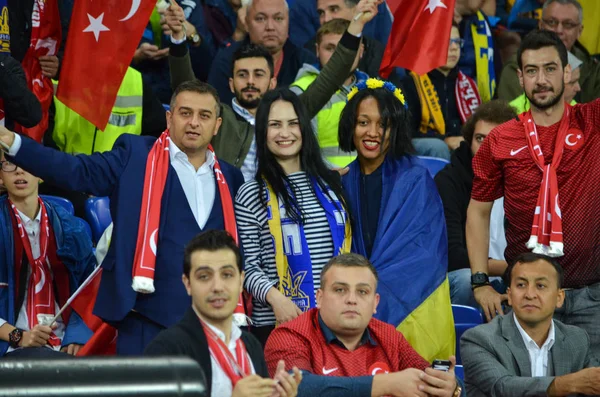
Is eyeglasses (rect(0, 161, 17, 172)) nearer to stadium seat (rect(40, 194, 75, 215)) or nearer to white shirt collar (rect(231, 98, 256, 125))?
stadium seat (rect(40, 194, 75, 215))

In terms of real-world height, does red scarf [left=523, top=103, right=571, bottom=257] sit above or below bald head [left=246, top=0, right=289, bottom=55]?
below

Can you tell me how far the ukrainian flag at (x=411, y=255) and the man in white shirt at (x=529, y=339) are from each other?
0.69ft

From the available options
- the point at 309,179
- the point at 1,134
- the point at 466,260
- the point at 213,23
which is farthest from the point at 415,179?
the point at 213,23

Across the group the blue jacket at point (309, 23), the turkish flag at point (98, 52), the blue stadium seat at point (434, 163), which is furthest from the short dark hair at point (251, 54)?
the blue jacket at point (309, 23)

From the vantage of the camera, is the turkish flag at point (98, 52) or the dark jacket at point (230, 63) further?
the dark jacket at point (230, 63)

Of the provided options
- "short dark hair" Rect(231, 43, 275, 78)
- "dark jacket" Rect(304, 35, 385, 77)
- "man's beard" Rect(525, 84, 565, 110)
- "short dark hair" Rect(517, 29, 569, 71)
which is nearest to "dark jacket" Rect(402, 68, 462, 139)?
"dark jacket" Rect(304, 35, 385, 77)

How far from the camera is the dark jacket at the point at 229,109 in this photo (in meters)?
5.28

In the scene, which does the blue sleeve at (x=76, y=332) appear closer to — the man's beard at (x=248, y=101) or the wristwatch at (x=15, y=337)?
the wristwatch at (x=15, y=337)

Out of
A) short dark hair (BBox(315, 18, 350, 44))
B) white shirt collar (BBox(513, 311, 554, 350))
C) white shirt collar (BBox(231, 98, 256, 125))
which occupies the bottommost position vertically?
white shirt collar (BBox(513, 311, 554, 350))

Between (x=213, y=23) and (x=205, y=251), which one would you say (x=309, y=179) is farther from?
(x=213, y=23)

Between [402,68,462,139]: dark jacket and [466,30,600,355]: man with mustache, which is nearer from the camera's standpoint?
[466,30,600,355]: man with mustache

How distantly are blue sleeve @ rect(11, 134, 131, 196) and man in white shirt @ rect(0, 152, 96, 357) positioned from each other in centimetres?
116

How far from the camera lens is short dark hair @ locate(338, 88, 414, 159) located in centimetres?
468

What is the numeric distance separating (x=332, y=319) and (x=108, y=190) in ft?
3.48
